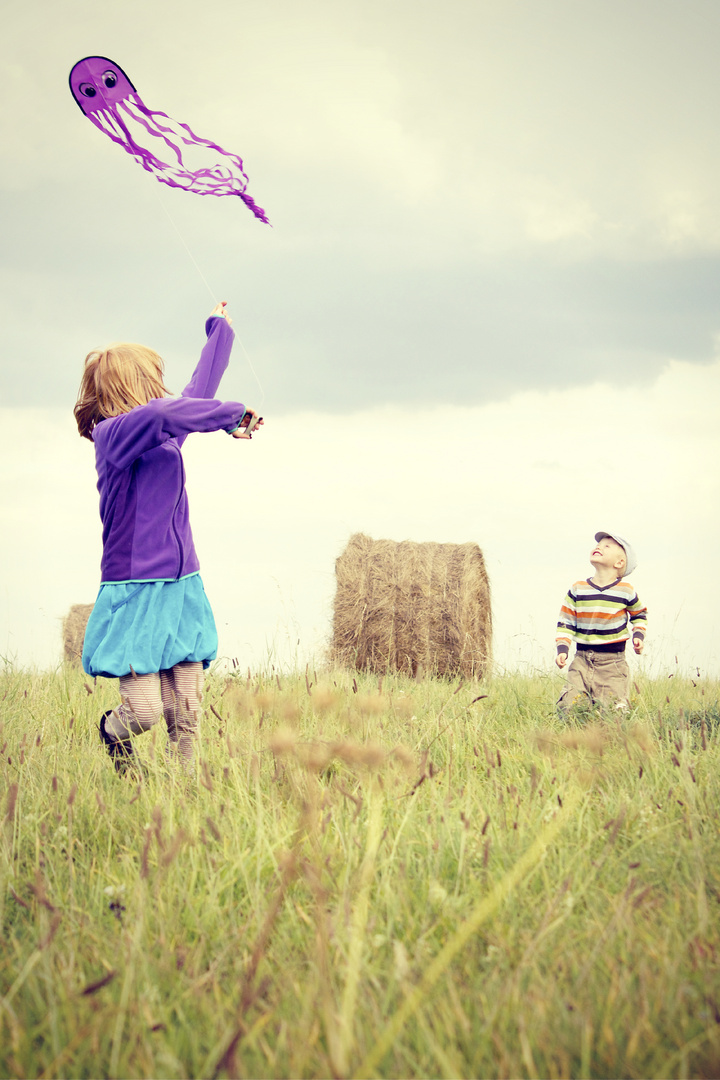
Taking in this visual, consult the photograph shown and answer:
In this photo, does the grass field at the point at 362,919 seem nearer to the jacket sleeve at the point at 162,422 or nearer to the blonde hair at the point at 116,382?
the jacket sleeve at the point at 162,422

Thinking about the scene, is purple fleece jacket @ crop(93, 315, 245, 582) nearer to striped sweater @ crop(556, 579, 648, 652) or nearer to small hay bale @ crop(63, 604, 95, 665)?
striped sweater @ crop(556, 579, 648, 652)

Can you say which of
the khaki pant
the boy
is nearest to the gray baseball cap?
the boy

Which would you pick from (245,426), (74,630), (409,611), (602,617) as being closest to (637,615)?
(602,617)

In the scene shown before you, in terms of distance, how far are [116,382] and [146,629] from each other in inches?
43.4

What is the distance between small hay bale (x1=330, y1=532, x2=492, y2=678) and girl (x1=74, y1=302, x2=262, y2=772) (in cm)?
429

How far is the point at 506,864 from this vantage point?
6.01 ft

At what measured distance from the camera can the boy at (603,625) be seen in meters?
5.13

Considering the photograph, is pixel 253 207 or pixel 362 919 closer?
pixel 362 919

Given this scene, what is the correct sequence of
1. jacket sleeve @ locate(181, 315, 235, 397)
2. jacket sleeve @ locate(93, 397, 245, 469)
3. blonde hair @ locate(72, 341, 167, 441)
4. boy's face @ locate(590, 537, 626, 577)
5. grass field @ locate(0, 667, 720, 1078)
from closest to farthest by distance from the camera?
grass field @ locate(0, 667, 720, 1078)
jacket sleeve @ locate(93, 397, 245, 469)
blonde hair @ locate(72, 341, 167, 441)
jacket sleeve @ locate(181, 315, 235, 397)
boy's face @ locate(590, 537, 626, 577)

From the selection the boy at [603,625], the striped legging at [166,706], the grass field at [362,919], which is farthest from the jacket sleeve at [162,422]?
the boy at [603,625]

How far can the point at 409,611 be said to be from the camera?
23.9 feet

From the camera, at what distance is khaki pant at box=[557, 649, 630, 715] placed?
502 centimetres

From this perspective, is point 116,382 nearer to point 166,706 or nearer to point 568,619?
A: point 166,706

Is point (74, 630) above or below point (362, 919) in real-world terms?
above
